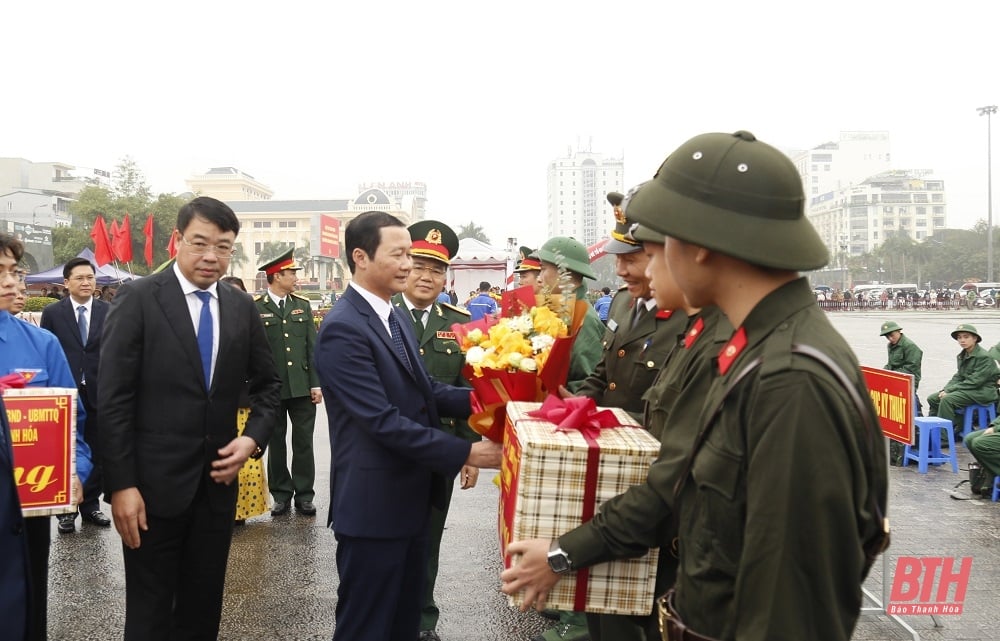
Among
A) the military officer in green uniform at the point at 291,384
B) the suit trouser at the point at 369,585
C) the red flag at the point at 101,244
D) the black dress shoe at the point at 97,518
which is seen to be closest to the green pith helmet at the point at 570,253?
the suit trouser at the point at 369,585

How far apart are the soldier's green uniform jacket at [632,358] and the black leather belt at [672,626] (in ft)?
3.93

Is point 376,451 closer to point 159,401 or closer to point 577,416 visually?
point 159,401

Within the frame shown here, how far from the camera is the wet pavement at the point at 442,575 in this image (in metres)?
4.09

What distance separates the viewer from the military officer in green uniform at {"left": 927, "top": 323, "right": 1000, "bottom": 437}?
831 centimetres

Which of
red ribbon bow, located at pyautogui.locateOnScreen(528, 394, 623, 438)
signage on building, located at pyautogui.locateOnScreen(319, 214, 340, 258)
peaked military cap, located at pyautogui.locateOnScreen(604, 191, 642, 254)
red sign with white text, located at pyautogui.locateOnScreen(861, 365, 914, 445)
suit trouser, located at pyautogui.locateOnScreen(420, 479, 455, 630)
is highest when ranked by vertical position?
signage on building, located at pyautogui.locateOnScreen(319, 214, 340, 258)

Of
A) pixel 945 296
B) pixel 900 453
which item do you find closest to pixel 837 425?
pixel 900 453

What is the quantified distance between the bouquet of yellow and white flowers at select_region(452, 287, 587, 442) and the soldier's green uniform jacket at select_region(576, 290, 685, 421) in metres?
0.49

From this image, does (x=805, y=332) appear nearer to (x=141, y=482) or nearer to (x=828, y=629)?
(x=828, y=629)

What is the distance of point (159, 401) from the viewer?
114 inches

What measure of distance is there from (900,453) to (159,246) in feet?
155

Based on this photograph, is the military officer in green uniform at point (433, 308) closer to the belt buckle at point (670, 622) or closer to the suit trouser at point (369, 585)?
the suit trouser at point (369, 585)

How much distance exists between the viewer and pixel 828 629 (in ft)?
4.32

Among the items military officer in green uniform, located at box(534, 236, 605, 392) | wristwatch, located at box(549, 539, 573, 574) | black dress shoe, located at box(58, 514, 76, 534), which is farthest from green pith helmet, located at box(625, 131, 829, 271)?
black dress shoe, located at box(58, 514, 76, 534)

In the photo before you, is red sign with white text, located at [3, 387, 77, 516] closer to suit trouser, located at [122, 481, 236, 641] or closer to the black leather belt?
suit trouser, located at [122, 481, 236, 641]
